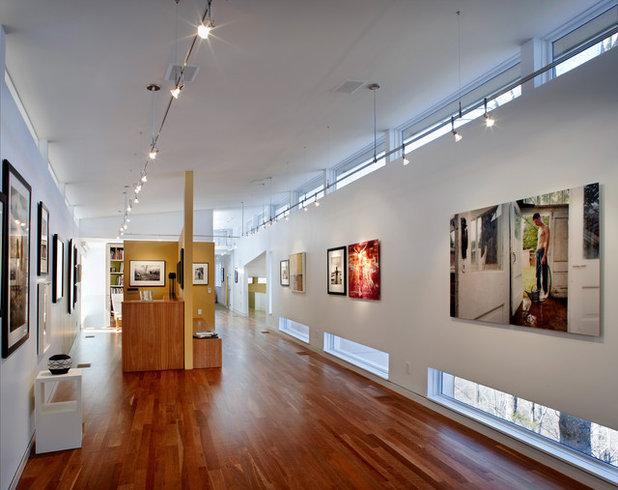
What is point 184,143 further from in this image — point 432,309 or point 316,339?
point 316,339

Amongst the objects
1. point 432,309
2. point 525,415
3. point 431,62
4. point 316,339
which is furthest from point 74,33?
point 316,339

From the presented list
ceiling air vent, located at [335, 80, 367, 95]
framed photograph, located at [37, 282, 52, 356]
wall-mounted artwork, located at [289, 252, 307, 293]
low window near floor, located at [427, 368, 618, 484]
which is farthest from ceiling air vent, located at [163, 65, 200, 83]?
wall-mounted artwork, located at [289, 252, 307, 293]

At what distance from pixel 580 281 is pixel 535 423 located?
1.44 m

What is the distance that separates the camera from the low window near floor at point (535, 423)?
10.5 ft

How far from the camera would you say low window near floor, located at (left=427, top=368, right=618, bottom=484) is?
321 cm

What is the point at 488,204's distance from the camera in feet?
13.7

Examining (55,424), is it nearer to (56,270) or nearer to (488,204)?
(56,270)

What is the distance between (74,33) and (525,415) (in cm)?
476

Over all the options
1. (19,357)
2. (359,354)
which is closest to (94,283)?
(359,354)

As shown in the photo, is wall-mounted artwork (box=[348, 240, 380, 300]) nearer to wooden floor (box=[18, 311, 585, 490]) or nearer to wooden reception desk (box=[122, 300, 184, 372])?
wooden floor (box=[18, 311, 585, 490])

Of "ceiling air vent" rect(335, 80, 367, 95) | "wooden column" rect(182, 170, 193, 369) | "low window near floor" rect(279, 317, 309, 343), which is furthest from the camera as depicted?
"low window near floor" rect(279, 317, 309, 343)

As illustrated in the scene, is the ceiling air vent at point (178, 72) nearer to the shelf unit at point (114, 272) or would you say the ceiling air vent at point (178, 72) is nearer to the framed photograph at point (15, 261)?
the framed photograph at point (15, 261)

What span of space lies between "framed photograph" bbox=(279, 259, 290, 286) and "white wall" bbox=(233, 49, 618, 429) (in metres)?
3.00

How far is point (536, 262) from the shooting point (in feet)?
11.6
